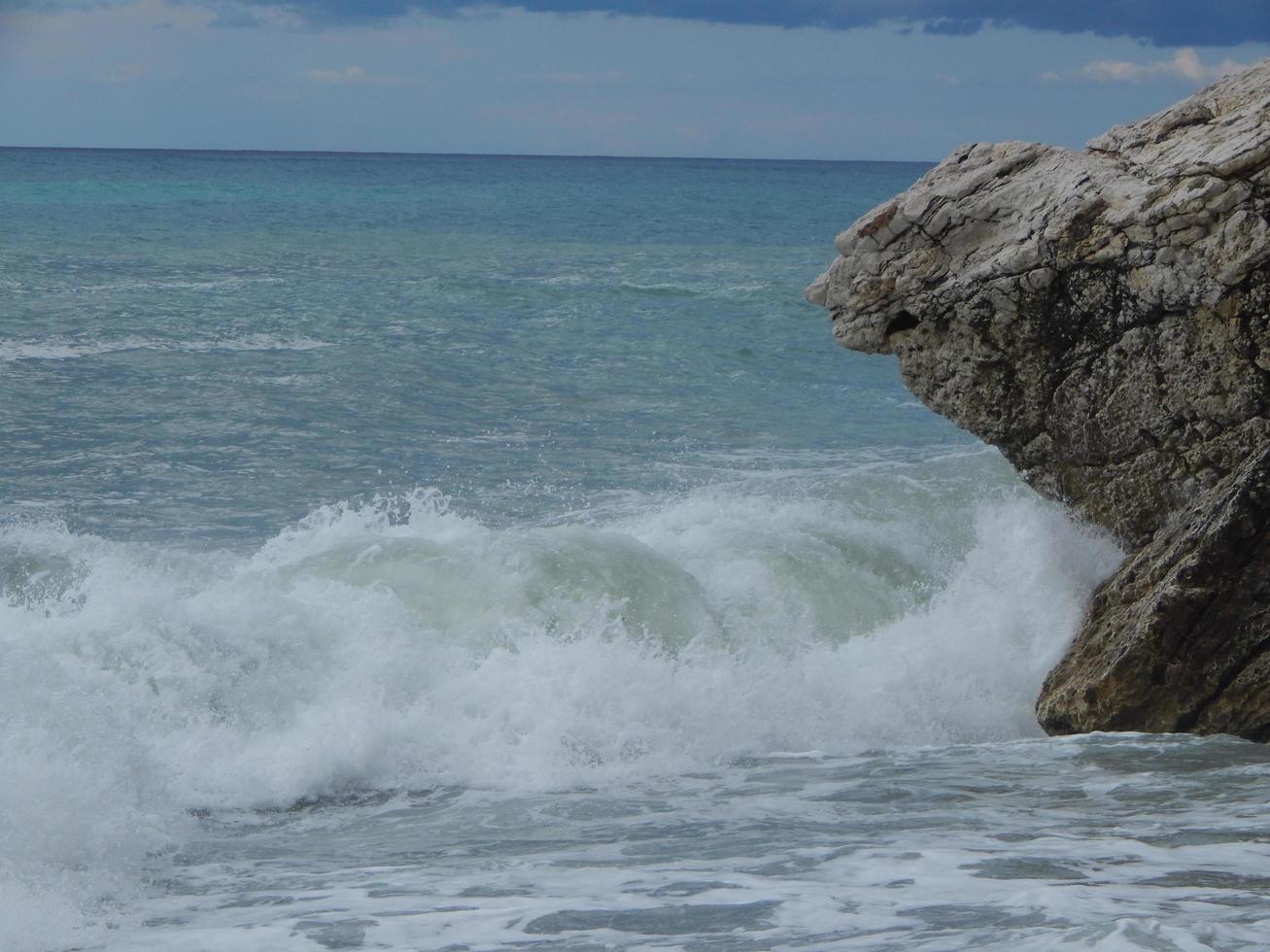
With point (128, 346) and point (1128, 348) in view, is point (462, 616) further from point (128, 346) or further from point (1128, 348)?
point (128, 346)

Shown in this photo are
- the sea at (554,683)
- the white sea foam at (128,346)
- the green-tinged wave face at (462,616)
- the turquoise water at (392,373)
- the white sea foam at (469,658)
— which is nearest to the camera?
the sea at (554,683)

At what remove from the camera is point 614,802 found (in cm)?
667

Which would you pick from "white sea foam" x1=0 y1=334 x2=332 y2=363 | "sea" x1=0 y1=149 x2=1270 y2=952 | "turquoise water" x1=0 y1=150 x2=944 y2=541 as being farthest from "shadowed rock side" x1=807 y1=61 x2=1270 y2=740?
"white sea foam" x1=0 y1=334 x2=332 y2=363

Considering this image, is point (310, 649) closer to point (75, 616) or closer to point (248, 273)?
point (75, 616)

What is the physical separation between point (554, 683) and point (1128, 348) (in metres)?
3.43

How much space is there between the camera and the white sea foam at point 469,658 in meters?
6.79

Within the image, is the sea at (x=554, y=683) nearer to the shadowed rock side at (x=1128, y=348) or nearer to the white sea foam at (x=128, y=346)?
the shadowed rock side at (x=1128, y=348)

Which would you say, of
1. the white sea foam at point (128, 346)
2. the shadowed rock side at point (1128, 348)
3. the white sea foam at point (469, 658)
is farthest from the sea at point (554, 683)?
the white sea foam at point (128, 346)

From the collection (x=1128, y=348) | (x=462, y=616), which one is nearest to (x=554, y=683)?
(x=462, y=616)

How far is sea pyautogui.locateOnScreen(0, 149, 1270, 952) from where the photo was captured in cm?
536

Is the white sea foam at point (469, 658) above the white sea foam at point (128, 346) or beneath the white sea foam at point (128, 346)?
beneath

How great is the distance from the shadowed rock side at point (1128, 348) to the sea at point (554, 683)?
0.36m

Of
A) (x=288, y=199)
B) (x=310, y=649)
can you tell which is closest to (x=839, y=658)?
(x=310, y=649)

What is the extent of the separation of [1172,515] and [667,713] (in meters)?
2.79
